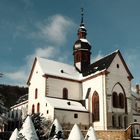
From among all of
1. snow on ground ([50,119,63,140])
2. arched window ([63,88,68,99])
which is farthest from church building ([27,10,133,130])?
snow on ground ([50,119,63,140])

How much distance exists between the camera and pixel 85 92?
54.3 m

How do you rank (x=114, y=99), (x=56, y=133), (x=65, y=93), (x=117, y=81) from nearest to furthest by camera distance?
(x=56, y=133) < (x=114, y=99) < (x=117, y=81) < (x=65, y=93)

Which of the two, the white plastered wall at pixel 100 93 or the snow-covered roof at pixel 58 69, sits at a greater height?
the snow-covered roof at pixel 58 69

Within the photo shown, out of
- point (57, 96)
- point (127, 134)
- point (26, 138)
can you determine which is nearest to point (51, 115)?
point (57, 96)

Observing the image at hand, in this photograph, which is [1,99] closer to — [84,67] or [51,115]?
[51,115]

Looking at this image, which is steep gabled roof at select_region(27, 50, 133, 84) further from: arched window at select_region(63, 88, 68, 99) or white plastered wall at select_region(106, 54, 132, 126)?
arched window at select_region(63, 88, 68, 99)

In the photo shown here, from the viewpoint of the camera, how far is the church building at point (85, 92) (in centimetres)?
4906

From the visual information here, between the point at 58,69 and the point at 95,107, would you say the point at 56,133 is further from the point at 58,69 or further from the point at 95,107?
the point at 58,69

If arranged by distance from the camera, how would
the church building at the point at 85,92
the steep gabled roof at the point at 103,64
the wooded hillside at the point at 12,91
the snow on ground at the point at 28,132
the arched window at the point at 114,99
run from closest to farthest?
the snow on ground at the point at 28,132, the church building at the point at 85,92, the arched window at the point at 114,99, the steep gabled roof at the point at 103,64, the wooded hillside at the point at 12,91

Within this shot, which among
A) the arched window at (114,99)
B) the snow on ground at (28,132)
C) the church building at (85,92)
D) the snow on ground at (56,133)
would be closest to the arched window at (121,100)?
the church building at (85,92)

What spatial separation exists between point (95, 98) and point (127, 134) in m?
14.2

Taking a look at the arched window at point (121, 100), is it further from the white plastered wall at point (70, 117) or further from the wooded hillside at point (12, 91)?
the wooded hillside at point (12, 91)

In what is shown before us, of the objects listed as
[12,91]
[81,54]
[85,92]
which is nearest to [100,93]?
[85,92]

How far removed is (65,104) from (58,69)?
27.0 feet
